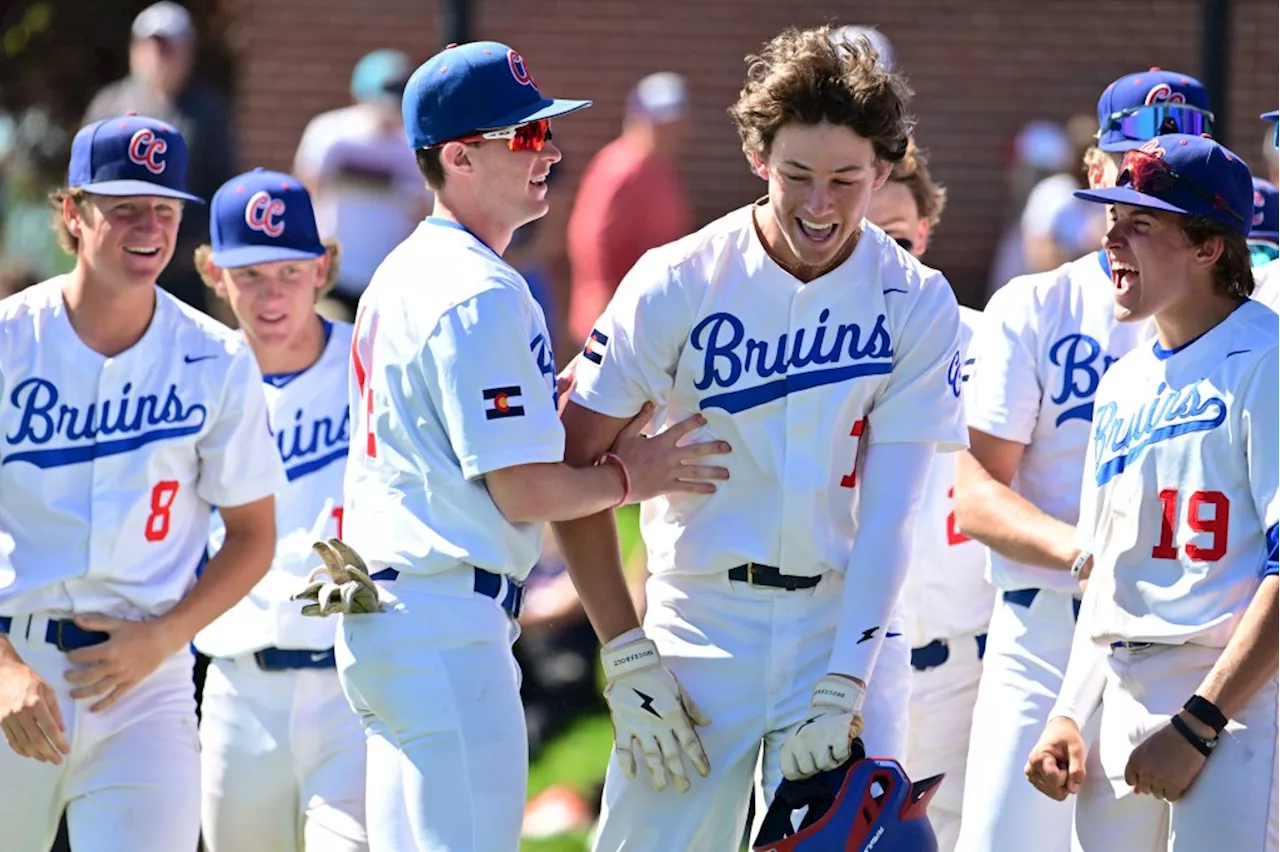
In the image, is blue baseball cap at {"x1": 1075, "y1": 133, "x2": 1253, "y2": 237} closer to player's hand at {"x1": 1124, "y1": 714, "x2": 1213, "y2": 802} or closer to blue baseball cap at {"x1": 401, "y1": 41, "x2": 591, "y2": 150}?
player's hand at {"x1": 1124, "y1": 714, "x2": 1213, "y2": 802}

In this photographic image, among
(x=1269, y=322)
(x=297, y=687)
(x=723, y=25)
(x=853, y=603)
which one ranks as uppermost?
(x=723, y=25)

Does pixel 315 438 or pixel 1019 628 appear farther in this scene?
pixel 315 438

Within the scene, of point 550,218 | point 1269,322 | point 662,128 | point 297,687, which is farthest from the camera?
point 550,218

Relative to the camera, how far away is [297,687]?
5.71 metres

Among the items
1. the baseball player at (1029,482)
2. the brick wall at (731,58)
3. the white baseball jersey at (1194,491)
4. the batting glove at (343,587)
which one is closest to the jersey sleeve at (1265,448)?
the white baseball jersey at (1194,491)

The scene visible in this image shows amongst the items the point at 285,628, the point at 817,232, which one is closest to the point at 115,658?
the point at 285,628

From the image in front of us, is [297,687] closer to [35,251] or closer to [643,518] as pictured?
[643,518]

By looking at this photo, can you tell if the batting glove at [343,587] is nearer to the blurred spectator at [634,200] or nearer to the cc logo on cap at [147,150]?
the cc logo on cap at [147,150]

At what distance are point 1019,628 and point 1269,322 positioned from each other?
1.26 m

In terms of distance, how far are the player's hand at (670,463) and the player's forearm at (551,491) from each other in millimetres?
55

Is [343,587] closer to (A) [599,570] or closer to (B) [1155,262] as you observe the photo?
(A) [599,570]

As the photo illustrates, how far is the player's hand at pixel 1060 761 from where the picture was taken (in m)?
4.47

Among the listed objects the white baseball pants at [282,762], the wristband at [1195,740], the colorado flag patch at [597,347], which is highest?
the colorado flag patch at [597,347]

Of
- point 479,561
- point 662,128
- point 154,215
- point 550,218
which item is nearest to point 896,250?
point 479,561
